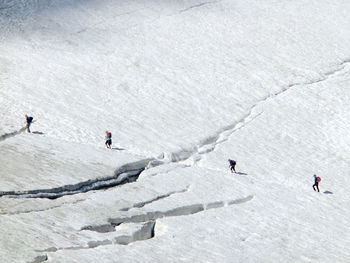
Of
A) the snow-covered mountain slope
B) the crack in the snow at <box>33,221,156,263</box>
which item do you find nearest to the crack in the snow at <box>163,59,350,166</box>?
the snow-covered mountain slope

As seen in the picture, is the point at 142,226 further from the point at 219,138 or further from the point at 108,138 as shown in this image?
the point at 219,138

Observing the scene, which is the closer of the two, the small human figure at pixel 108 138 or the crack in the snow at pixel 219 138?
the small human figure at pixel 108 138

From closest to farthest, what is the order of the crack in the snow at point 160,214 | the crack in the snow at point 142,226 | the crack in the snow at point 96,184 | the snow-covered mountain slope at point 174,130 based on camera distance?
the crack in the snow at point 142,226, the crack in the snow at point 160,214, the snow-covered mountain slope at point 174,130, the crack in the snow at point 96,184

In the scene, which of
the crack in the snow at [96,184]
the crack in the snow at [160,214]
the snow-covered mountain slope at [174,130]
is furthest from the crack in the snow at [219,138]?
the crack in the snow at [160,214]

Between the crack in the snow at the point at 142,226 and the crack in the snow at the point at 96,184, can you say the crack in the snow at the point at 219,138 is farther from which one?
the crack in the snow at the point at 142,226

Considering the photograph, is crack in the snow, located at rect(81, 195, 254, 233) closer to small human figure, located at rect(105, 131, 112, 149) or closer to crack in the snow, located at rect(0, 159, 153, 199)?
crack in the snow, located at rect(0, 159, 153, 199)

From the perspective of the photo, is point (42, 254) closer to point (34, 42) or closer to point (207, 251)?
point (207, 251)
